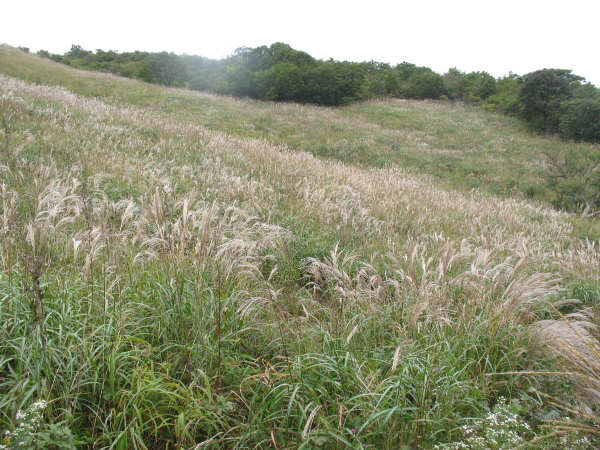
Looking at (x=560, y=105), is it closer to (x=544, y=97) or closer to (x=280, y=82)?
(x=544, y=97)

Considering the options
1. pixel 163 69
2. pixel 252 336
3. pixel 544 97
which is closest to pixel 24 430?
pixel 252 336

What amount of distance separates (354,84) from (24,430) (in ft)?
146

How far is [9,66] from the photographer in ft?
80.2

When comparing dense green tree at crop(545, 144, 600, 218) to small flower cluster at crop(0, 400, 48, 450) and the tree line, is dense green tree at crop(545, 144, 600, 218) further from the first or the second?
small flower cluster at crop(0, 400, 48, 450)

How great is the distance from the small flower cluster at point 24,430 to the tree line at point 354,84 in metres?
36.5

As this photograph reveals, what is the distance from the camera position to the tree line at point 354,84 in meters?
29.7

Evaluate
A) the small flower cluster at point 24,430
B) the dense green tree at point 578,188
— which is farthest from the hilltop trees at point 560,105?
the small flower cluster at point 24,430

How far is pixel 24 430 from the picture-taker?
4.73 feet

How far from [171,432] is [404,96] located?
183 feet

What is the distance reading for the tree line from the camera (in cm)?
2969

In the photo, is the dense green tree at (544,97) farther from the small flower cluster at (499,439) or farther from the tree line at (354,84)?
the small flower cluster at (499,439)

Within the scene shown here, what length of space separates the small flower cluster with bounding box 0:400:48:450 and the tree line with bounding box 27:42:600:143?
120 ft

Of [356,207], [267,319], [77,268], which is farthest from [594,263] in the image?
[77,268]

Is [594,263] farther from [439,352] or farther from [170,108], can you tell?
[170,108]
